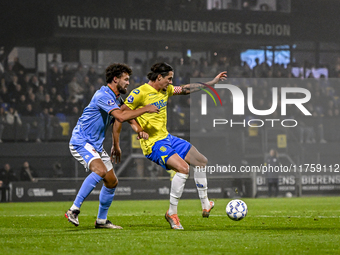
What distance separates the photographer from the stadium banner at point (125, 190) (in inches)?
739

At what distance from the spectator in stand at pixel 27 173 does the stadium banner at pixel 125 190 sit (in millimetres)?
658

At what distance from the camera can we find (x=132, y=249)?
5.12m

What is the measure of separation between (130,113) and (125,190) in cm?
1298

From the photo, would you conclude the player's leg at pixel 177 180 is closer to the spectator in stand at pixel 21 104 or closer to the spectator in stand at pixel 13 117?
the spectator in stand at pixel 13 117

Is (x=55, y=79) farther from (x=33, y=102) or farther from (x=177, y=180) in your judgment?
(x=177, y=180)

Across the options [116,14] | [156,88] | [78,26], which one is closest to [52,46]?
[78,26]

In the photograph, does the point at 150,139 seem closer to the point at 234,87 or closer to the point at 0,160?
the point at 0,160

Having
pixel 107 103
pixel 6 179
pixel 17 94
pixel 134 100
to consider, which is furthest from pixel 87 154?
pixel 17 94

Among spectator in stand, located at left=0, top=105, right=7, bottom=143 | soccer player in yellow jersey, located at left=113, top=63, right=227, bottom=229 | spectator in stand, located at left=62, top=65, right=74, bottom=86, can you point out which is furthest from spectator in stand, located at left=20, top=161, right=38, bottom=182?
soccer player in yellow jersey, located at left=113, top=63, right=227, bottom=229

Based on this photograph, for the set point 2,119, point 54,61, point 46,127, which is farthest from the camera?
point 54,61

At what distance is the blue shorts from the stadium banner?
1186 centimetres

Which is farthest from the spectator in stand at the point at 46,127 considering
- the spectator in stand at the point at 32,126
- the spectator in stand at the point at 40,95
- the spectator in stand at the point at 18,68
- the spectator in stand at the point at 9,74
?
the spectator in stand at the point at 18,68

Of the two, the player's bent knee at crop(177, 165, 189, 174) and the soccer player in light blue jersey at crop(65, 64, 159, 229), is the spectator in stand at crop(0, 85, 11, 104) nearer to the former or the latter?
the soccer player in light blue jersey at crop(65, 64, 159, 229)

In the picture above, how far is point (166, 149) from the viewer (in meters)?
7.43
